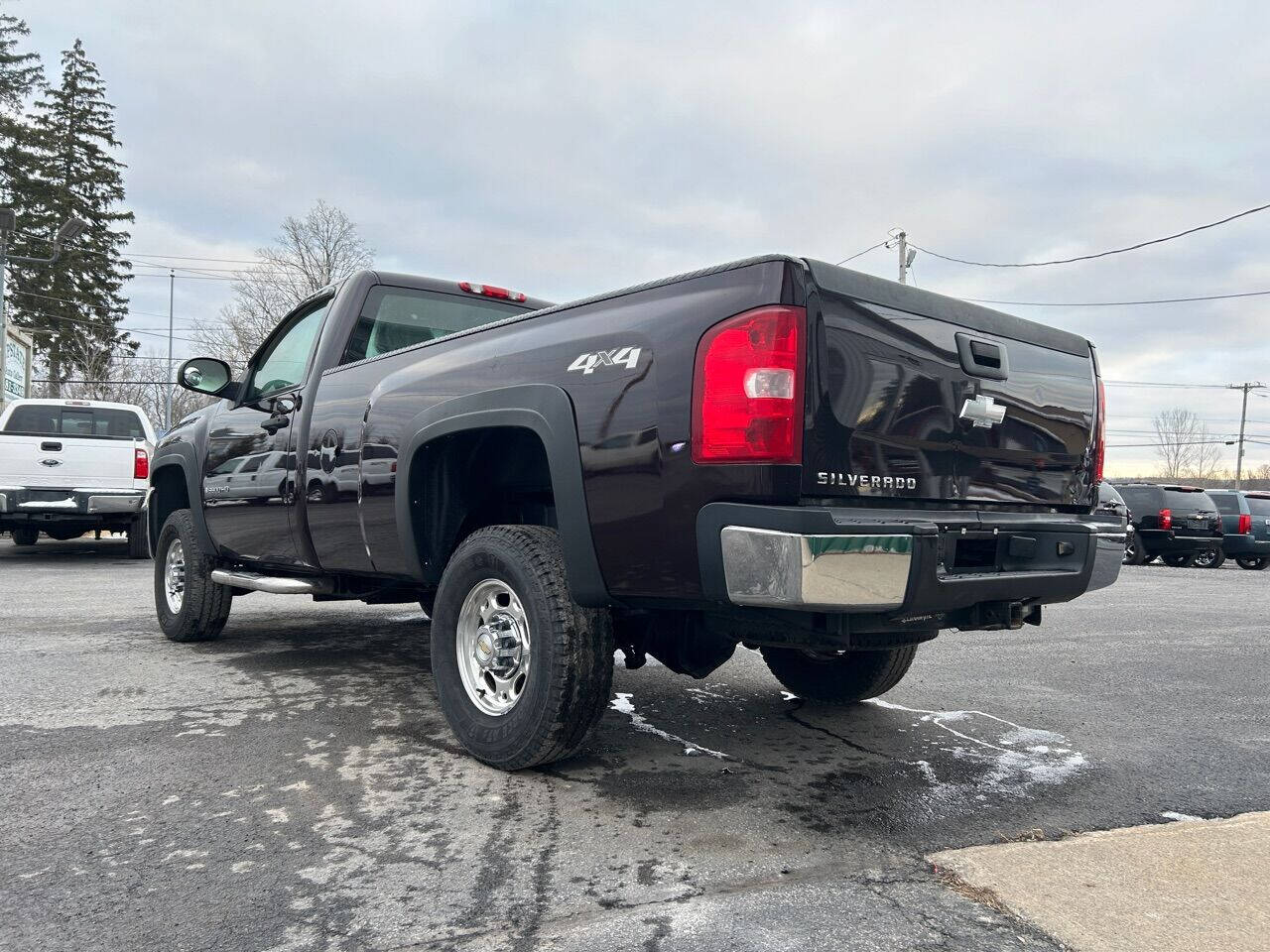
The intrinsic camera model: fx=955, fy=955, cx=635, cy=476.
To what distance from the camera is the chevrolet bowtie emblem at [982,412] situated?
3059 millimetres

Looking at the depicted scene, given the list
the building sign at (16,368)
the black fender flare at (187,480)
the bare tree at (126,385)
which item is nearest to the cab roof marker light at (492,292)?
the black fender flare at (187,480)

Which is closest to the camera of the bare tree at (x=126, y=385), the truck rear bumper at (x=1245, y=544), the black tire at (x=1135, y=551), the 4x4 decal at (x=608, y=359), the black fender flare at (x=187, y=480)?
the 4x4 decal at (x=608, y=359)

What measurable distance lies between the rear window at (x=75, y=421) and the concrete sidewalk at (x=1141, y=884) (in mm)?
12026

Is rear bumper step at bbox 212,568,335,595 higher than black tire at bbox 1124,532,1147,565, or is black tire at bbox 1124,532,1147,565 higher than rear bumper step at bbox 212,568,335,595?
rear bumper step at bbox 212,568,335,595

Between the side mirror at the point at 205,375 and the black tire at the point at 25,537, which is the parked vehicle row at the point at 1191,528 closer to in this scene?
the side mirror at the point at 205,375

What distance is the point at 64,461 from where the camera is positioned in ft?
36.8

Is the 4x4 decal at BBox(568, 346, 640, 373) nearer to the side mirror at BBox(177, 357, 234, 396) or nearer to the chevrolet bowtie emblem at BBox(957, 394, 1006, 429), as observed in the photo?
the chevrolet bowtie emblem at BBox(957, 394, 1006, 429)

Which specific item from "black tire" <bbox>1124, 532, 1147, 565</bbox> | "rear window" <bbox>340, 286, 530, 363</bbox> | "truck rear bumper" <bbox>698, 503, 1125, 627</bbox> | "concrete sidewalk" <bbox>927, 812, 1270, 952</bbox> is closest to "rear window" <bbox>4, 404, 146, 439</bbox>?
"rear window" <bbox>340, 286, 530, 363</bbox>

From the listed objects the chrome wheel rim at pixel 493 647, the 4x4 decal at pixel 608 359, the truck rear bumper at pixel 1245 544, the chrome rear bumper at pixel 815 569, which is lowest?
the truck rear bumper at pixel 1245 544

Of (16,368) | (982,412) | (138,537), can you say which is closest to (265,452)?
(982,412)

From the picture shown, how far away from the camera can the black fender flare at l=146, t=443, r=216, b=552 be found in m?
5.66

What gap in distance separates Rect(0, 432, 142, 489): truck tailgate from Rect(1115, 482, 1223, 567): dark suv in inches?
639

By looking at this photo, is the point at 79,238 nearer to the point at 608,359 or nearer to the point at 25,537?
the point at 25,537

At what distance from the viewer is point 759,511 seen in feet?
8.41
